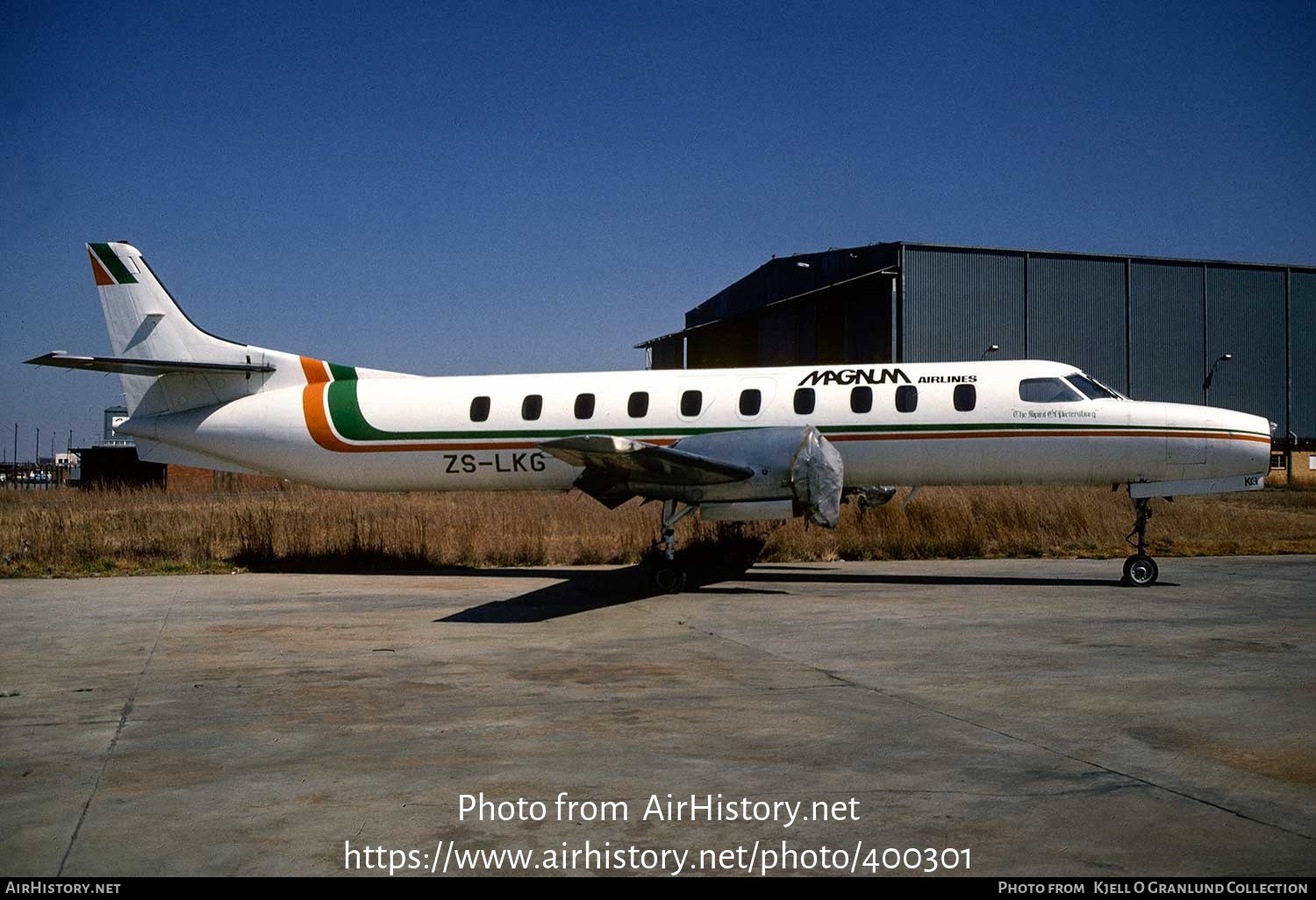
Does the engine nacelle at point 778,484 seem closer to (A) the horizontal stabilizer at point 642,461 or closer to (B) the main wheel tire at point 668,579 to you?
(A) the horizontal stabilizer at point 642,461

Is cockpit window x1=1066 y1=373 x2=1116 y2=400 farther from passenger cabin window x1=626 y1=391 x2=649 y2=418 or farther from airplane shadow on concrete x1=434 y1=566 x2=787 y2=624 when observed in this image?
passenger cabin window x1=626 y1=391 x2=649 y2=418

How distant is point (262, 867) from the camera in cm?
437

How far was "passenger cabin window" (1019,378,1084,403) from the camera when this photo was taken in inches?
612

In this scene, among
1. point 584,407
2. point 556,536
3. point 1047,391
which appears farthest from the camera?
point 556,536

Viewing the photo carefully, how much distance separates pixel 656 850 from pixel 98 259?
17848 mm

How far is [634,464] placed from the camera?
13.8 metres

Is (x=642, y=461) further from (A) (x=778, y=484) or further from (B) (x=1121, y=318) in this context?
(B) (x=1121, y=318)

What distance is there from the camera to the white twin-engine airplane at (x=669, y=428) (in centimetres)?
1438

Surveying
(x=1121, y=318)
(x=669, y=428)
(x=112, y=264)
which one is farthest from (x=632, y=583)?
(x=1121, y=318)

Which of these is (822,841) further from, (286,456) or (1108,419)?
(286,456)

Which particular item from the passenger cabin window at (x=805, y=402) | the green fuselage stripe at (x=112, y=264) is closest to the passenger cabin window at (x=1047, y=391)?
the passenger cabin window at (x=805, y=402)

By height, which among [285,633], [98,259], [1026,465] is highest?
[98,259]

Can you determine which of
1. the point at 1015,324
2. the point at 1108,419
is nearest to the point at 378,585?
the point at 1108,419

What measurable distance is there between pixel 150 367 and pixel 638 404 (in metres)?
8.51
